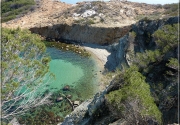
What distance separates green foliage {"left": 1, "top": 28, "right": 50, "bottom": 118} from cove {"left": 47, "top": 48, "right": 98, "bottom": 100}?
14.0 m

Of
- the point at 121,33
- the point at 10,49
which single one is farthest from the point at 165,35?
the point at 121,33

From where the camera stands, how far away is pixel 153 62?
19.4m

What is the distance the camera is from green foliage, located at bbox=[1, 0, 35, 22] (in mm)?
77438

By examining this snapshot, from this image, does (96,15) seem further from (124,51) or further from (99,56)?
(124,51)

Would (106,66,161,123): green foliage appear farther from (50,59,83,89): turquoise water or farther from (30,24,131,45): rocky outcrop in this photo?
(30,24,131,45): rocky outcrop

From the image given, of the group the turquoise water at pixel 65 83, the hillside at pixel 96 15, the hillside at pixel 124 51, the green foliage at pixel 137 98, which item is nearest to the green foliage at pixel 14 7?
the hillside at pixel 124 51

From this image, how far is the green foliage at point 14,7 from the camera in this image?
7744 centimetres

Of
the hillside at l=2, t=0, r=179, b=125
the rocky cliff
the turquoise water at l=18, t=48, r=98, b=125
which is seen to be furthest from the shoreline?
the rocky cliff

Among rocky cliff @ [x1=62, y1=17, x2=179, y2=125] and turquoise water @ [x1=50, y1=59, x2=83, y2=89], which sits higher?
rocky cliff @ [x1=62, y1=17, x2=179, y2=125]

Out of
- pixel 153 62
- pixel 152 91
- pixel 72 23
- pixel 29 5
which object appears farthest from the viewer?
pixel 29 5

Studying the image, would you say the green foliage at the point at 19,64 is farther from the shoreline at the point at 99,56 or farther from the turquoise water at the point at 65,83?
the shoreline at the point at 99,56

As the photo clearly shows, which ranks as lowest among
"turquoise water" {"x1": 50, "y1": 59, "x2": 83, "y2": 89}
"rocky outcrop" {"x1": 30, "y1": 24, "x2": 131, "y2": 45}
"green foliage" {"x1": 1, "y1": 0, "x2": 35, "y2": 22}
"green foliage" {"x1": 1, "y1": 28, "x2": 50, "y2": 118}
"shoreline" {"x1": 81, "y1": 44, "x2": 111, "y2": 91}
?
"shoreline" {"x1": 81, "y1": 44, "x2": 111, "y2": 91}

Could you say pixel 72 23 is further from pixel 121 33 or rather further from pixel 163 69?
pixel 163 69

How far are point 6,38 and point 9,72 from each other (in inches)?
96.4
